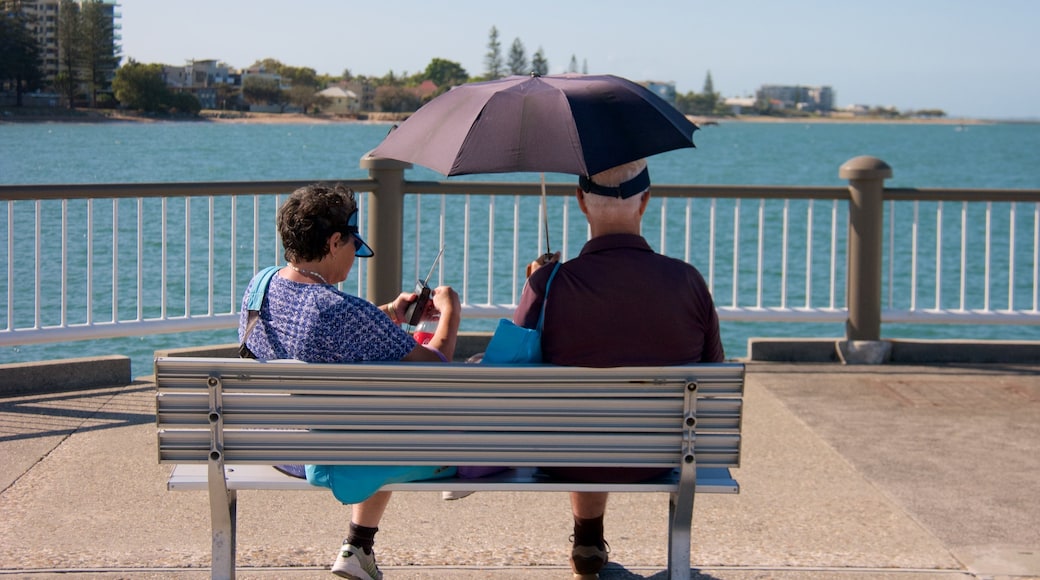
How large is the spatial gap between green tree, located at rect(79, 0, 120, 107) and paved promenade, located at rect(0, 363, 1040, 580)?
17780 millimetres

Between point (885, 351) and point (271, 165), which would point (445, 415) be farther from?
Answer: point (271, 165)

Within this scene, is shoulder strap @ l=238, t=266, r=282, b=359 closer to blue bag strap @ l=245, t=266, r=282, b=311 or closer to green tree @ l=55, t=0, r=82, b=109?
blue bag strap @ l=245, t=266, r=282, b=311

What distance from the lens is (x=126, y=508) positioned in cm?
515

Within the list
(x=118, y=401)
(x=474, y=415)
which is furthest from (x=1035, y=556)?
(x=118, y=401)

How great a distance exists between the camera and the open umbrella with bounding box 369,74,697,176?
3.91 metres

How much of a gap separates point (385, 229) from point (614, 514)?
3.59 m

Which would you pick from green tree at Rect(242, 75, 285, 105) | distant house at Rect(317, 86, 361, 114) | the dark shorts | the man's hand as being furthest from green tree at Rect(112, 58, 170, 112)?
the dark shorts

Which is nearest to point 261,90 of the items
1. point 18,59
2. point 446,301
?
point 18,59

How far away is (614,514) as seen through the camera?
17.2ft

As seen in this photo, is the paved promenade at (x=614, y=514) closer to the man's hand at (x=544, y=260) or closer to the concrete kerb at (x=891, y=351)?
the man's hand at (x=544, y=260)

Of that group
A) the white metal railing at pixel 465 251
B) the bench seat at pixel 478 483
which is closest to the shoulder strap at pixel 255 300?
the bench seat at pixel 478 483

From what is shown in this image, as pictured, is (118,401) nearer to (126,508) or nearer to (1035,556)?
(126,508)

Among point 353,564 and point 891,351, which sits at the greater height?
point 891,351

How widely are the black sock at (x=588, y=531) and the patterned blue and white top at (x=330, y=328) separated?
3.01 feet
